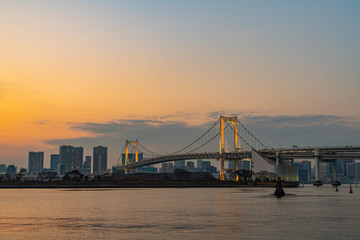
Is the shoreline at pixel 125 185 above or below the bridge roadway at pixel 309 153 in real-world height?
below

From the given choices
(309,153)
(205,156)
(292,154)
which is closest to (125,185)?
(205,156)

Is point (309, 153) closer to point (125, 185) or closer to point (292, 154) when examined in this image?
point (292, 154)

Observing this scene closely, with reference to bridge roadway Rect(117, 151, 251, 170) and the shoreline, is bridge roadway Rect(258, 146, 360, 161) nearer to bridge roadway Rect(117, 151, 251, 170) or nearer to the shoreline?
bridge roadway Rect(117, 151, 251, 170)

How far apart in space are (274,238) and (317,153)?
396 ft

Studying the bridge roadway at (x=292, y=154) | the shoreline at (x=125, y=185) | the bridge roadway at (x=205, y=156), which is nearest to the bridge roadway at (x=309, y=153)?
the bridge roadway at (x=292, y=154)

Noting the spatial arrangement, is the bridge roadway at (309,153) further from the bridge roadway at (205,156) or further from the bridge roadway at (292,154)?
the bridge roadway at (205,156)

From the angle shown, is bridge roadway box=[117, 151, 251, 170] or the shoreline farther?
bridge roadway box=[117, 151, 251, 170]

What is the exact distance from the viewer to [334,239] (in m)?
24.4

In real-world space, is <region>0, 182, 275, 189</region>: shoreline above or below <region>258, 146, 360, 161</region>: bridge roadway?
below

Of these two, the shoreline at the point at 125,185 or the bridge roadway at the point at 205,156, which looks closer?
the shoreline at the point at 125,185

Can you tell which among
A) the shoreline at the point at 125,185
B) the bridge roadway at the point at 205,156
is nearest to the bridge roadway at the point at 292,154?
the bridge roadway at the point at 205,156

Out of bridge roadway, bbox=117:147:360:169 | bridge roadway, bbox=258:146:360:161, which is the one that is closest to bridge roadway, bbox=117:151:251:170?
bridge roadway, bbox=117:147:360:169

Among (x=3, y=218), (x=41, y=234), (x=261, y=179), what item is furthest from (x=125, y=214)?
(x=261, y=179)

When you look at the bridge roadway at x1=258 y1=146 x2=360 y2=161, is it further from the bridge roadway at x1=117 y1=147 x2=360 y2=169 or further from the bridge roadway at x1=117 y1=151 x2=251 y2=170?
the bridge roadway at x1=117 y1=151 x2=251 y2=170
